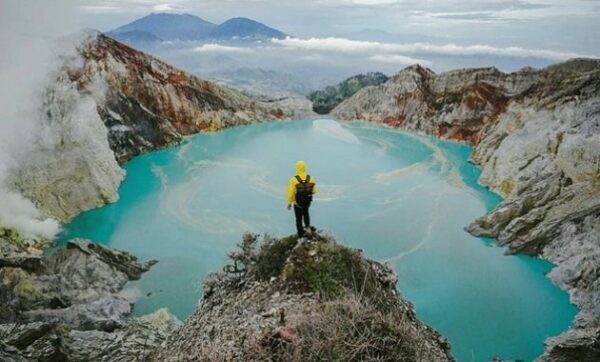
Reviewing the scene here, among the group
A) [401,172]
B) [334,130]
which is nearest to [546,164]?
[401,172]

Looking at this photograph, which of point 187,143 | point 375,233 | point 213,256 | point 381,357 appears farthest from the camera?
point 187,143

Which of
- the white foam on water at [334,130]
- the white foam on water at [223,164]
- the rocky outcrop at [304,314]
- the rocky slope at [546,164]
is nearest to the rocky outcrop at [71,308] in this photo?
the rocky outcrop at [304,314]

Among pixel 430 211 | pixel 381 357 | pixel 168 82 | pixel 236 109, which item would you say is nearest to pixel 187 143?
pixel 168 82

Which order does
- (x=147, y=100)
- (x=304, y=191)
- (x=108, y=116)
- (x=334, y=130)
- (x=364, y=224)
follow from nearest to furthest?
(x=304, y=191)
(x=364, y=224)
(x=108, y=116)
(x=147, y=100)
(x=334, y=130)

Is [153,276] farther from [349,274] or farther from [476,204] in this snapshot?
[476,204]

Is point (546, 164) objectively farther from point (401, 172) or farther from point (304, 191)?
point (304, 191)

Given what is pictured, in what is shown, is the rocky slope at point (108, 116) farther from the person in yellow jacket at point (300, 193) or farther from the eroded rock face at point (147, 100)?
the person in yellow jacket at point (300, 193)
